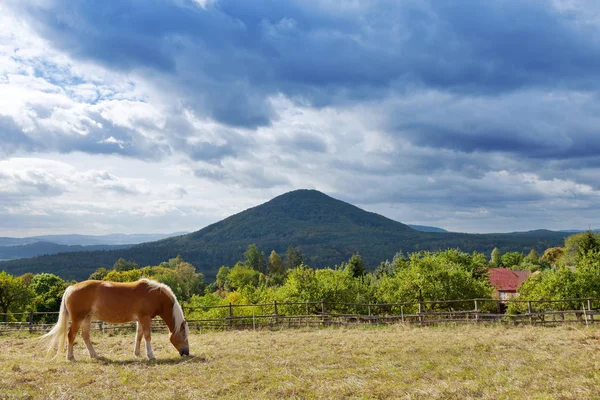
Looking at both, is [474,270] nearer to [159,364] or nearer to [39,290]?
[159,364]

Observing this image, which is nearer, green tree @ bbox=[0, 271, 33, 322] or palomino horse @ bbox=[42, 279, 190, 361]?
palomino horse @ bbox=[42, 279, 190, 361]

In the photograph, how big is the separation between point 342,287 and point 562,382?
59.4 feet

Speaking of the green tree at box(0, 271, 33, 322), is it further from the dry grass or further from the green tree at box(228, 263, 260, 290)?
the green tree at box(228, 263, 260, 290)

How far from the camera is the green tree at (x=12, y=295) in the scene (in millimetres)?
36438

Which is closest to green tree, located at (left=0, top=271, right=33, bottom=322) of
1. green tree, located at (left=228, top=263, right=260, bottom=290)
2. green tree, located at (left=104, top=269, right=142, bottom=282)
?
green tree, located at (left=104, top=269, right=142, bottom=282)

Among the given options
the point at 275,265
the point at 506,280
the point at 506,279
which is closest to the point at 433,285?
the point at 506,280

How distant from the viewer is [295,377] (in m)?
7.57

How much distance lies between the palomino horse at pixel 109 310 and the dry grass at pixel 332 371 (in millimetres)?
497

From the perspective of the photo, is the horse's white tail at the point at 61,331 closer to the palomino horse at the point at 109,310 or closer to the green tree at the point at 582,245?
the palomino horse at the point at 109,310

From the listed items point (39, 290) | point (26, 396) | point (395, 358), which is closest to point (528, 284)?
point (395, 358)

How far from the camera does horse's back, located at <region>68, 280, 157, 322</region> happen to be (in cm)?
987

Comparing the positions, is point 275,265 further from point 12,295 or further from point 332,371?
point 332,371

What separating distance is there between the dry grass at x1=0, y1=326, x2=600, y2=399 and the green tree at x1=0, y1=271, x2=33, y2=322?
1218 inches

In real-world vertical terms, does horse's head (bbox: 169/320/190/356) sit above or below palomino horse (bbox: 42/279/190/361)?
below
